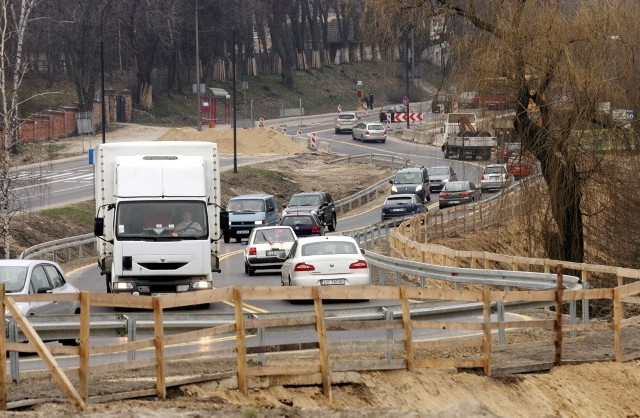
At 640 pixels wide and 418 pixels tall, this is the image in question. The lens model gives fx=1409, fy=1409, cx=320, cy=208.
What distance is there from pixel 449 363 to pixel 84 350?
15.4 ft

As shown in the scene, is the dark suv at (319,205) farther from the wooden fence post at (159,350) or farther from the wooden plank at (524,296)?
the wooden fence post at (159,350)

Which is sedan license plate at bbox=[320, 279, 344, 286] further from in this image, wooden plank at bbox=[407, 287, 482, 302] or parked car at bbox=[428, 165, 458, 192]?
parked car at bbox=[428, 165, 458, 192]

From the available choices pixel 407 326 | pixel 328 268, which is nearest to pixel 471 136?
pixel 328 268

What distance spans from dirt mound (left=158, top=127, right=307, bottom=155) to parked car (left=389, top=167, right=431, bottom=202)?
67.8ft

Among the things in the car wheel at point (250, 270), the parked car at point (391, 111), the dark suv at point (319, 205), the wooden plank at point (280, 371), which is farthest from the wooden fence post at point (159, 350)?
the parked car at point (391, 111)

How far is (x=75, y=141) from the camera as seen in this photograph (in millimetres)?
86750

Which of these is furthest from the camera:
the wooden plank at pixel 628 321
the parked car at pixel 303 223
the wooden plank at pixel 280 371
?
the parked car at pixel 303 223

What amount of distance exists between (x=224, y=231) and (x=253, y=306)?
5.32 feet

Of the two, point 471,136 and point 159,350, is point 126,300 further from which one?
point 471,136

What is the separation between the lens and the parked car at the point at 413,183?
212 ft

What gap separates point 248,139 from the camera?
89.7 meters

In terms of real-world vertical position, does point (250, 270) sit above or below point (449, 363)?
below

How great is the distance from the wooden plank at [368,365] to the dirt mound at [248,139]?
68889 millimetres

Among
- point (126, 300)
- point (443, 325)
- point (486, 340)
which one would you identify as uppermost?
point (126, 300)
